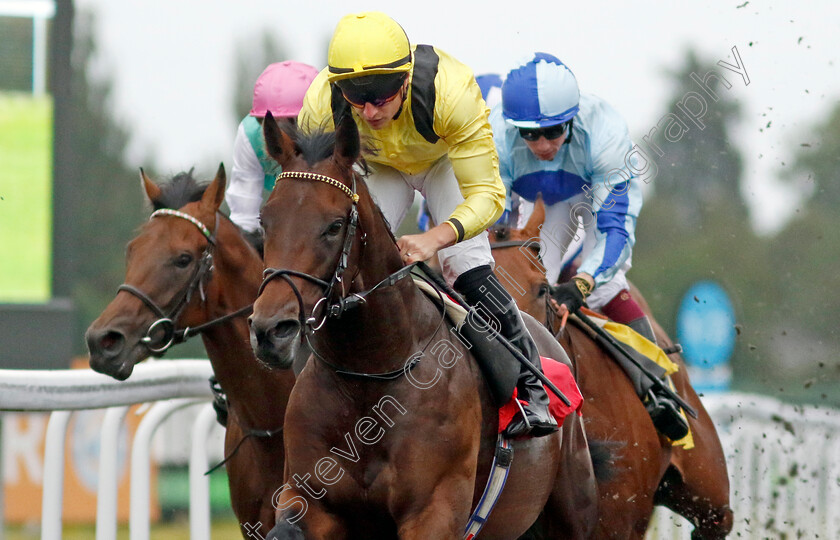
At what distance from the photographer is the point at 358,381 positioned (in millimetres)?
3549

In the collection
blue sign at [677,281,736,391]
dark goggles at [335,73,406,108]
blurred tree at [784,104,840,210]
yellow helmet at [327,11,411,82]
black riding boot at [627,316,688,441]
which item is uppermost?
yellow helmet at [327,11,411,82]

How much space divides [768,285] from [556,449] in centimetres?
3091

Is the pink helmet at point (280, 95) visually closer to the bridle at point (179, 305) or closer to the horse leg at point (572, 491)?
the bridle at point (179, 305)

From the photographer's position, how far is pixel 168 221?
445 cm

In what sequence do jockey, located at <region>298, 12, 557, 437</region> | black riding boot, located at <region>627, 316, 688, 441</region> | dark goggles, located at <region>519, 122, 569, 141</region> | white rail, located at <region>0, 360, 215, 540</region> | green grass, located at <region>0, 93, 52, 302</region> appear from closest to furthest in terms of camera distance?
jockey, located at <region>298, 12, 557, 437</region>, white rail, located at <region>0, 360, 215, 540</region>, dark goggles, located at <region>519, 122, 569, 141</region>, black riding boot, located at <region>627, 316, 688, 441</region>, green grass, located at <region>0, 93, 52, 302</region>

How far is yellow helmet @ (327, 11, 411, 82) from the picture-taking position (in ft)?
11.7

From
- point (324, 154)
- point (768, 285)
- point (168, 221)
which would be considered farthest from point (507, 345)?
point (768, 285)

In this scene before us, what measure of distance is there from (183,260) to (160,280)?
13 centimetres

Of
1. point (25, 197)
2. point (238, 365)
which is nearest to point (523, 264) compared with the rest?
point (238, 365)

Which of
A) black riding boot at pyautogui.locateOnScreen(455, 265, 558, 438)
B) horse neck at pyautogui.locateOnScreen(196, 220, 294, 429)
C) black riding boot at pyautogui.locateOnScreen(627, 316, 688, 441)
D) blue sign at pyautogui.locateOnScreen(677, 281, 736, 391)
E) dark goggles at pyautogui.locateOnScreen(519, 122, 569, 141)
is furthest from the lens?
blue sign at pyautogui.locateOnScreen(677, 281, 736, 391)

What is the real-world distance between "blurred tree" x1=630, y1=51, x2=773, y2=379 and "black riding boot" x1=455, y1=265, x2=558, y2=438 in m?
25.8

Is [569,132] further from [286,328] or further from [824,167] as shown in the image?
[824,167]

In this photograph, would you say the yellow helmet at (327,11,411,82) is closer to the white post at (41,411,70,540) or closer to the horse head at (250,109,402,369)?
the horse head at (250,109,402,369)

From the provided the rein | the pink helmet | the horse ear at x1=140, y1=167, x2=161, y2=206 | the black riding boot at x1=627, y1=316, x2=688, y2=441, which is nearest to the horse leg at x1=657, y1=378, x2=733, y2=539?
the black riding boot at x1=627, y1=316, x2=688, y2=441
